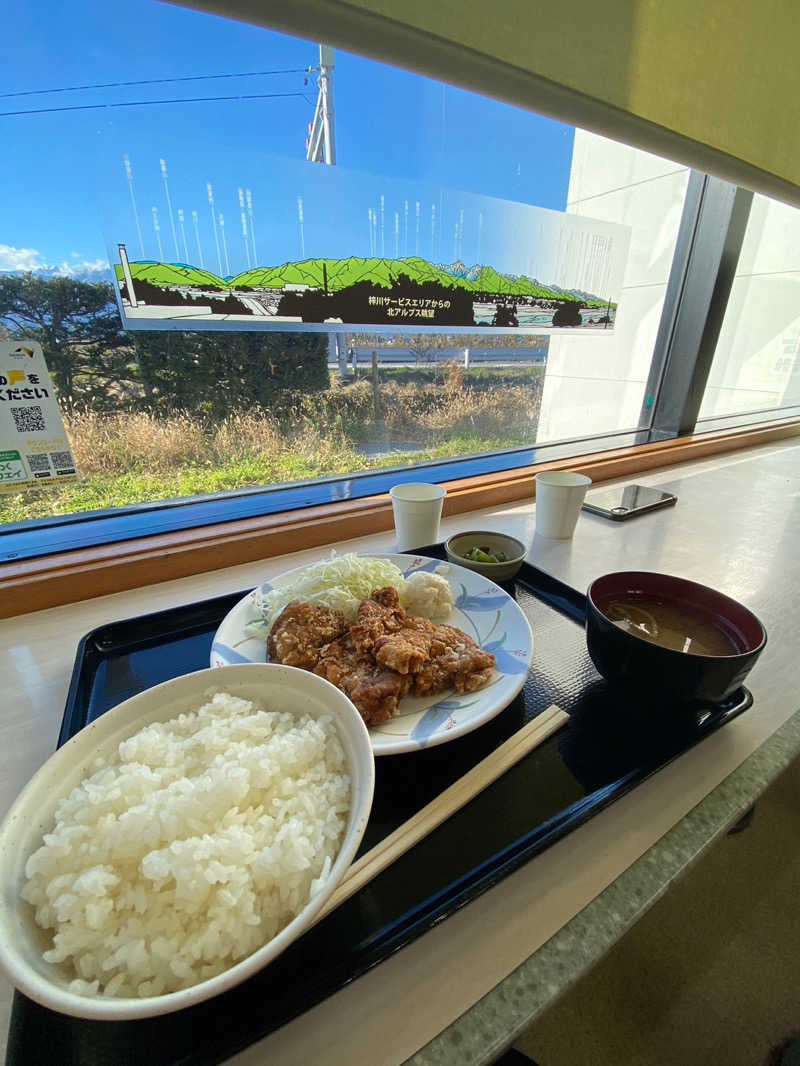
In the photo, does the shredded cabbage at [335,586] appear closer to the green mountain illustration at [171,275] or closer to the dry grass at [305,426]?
the dry grass at [305,426]

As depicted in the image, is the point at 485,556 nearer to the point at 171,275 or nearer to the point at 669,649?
the point at 669,649

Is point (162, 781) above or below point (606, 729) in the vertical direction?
above

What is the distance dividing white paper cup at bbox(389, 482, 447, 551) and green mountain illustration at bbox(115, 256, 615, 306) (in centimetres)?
52

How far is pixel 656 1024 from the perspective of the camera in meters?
1.03

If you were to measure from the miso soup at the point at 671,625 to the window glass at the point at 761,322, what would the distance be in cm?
190

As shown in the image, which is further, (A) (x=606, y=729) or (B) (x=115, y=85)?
(B) (x=115, y=85)

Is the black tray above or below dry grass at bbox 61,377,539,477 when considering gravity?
below

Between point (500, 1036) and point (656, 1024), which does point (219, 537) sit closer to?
point (500, 1036)

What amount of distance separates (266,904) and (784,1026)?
4.79 feet

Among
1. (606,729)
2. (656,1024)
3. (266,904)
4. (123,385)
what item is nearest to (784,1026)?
(656,1024)

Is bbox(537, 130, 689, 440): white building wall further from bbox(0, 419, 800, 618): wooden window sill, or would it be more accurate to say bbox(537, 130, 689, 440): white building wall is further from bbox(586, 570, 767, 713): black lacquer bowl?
bbox(586, 570, 767, 713): black lacquer bowl

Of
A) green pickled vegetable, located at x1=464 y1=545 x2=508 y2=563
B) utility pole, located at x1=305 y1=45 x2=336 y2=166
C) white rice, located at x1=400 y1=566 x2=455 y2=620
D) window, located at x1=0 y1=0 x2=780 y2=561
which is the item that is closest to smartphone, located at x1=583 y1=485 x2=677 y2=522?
window, located at x1=0 y1=0 x2=780 y2=561

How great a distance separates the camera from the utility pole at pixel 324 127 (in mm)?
993

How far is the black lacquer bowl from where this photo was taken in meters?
0.54
